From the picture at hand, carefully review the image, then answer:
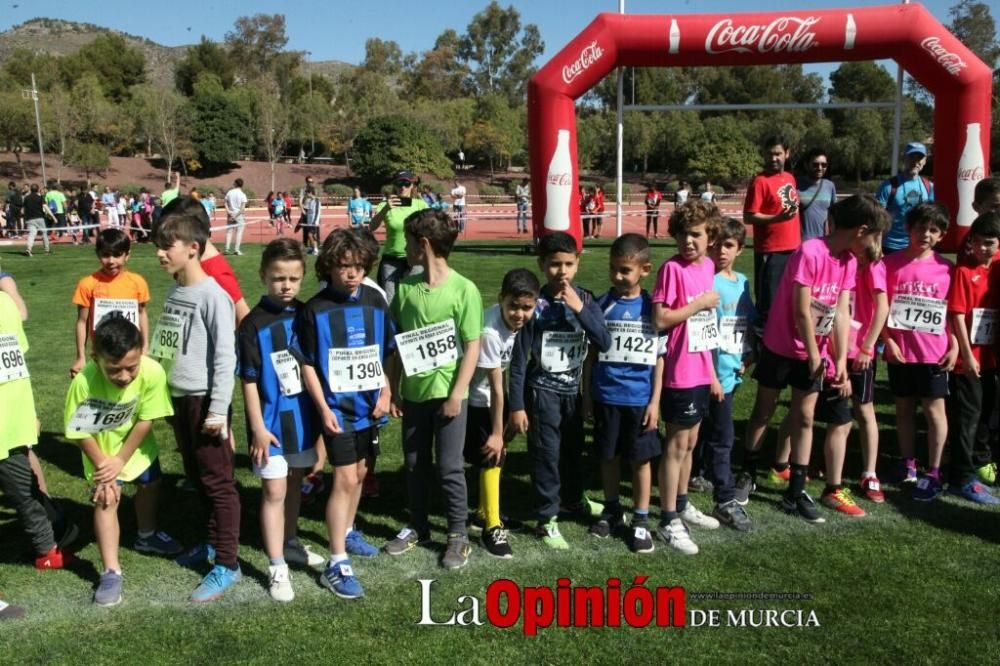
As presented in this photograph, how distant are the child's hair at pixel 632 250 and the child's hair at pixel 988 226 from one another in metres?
2.15

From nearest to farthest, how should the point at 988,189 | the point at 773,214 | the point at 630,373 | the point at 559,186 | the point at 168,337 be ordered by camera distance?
the point at 168,337 → the point at 630,373 → the point at 988,189 → the point at 773,214 → the point at 559,186

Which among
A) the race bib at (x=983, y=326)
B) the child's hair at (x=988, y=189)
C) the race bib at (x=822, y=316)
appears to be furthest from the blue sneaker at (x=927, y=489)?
the child's hair at (x=988, y=189)

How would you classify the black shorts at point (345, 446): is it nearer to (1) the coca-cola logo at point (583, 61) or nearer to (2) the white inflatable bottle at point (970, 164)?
(1) the coca-cola logo at point (583, 61)

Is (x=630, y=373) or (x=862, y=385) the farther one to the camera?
(x=862, y=385)

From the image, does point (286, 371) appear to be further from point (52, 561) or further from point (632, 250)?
point (632, 250)

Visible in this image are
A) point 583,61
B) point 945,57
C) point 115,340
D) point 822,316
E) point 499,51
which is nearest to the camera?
point 115,340

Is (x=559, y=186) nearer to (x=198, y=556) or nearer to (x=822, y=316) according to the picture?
(x=822, y=316)

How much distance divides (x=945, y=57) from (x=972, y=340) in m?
9.95

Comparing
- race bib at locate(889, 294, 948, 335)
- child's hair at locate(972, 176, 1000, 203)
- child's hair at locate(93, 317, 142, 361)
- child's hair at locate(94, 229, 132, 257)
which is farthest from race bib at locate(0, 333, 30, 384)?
child's hair at locate(972, 176, 1000, 203)

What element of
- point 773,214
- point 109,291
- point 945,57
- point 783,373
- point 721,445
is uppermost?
point 945,57

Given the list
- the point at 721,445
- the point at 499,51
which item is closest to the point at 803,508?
the point at 721,445

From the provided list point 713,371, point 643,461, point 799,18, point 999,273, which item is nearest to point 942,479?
point 999,273

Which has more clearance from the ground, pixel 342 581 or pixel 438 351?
pixel 438 351

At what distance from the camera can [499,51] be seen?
286 ft
